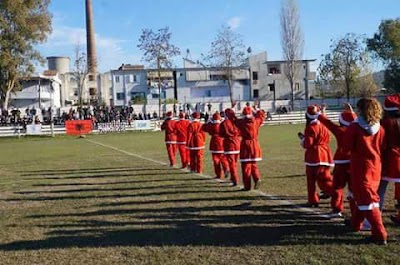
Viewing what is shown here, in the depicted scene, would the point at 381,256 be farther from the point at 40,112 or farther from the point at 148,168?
the point at 40,112

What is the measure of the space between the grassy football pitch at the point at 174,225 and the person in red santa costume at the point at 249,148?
39 centimetres

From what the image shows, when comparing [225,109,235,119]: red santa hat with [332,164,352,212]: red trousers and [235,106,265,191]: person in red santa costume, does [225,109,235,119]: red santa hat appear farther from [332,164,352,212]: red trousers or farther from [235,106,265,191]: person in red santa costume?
[332,164,352,212]: red trousers

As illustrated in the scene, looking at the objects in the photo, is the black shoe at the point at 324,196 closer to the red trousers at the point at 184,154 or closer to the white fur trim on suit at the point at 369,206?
the white fur trim on suit at the point at 369,206

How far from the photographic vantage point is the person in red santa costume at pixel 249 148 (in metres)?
11.1

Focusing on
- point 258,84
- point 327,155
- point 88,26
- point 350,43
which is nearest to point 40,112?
point 88,26

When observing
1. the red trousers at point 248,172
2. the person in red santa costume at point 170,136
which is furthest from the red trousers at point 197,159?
the red trousers at point 248,172

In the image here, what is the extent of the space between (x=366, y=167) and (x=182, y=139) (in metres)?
10.4

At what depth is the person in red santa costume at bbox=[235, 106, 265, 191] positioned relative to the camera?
435 inches

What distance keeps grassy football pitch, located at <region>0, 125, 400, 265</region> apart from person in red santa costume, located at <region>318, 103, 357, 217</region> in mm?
447

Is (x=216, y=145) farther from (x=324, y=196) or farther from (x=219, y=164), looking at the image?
(x=324, y=196)

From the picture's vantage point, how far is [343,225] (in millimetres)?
7574

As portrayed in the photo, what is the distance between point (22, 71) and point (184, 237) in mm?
50853

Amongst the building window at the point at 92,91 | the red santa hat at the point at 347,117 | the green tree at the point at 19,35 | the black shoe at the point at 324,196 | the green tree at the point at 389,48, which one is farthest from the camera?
the building window at the point at 92,91

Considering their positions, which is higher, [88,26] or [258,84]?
[88,26]
